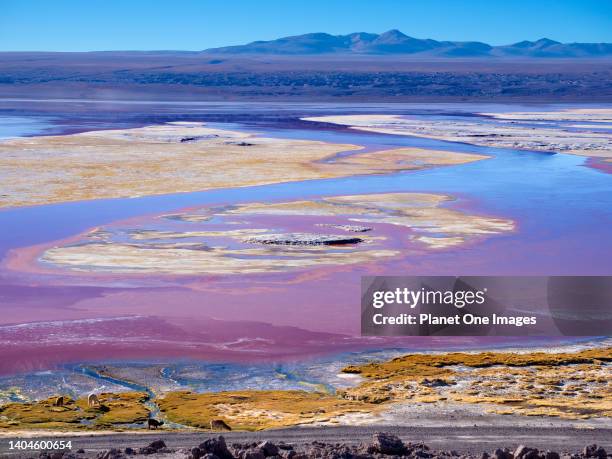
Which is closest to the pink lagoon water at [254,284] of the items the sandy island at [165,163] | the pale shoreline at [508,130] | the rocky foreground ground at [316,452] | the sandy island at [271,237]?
the sandy island at [271,237]

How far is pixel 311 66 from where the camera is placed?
15825 cm

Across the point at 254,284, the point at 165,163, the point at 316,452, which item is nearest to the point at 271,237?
the point at 254,284

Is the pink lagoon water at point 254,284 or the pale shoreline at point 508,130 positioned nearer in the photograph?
the pink lagoon water at point 254,284

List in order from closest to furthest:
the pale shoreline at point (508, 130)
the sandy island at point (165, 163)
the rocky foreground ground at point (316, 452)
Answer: the rocky foreground ground at point (316, 452)
the sandy island at point (165, 163)
the pale shoreline at point (508, 130)

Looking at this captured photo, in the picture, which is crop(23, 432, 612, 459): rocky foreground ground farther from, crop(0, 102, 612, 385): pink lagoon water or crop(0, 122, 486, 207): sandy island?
crop(0, 122, 486, 207): sandy island

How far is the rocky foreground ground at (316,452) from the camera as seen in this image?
10.4m

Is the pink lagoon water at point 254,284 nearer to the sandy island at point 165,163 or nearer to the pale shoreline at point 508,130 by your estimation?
the sandy island at point 165,163

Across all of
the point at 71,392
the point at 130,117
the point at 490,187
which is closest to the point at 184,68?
the point at 130,117

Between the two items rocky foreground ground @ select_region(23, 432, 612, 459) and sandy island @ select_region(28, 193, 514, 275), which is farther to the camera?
sandy island @ select_region(28, 193, 514, 275)

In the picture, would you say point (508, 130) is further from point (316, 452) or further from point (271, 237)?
point (316, 452)

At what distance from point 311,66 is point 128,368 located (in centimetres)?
14538

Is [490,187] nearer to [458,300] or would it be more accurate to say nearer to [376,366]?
[458,300]

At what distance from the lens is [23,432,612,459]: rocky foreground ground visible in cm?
1045

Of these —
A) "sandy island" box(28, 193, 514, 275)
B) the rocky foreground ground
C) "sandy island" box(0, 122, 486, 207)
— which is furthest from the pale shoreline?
the rocky foreground ground
